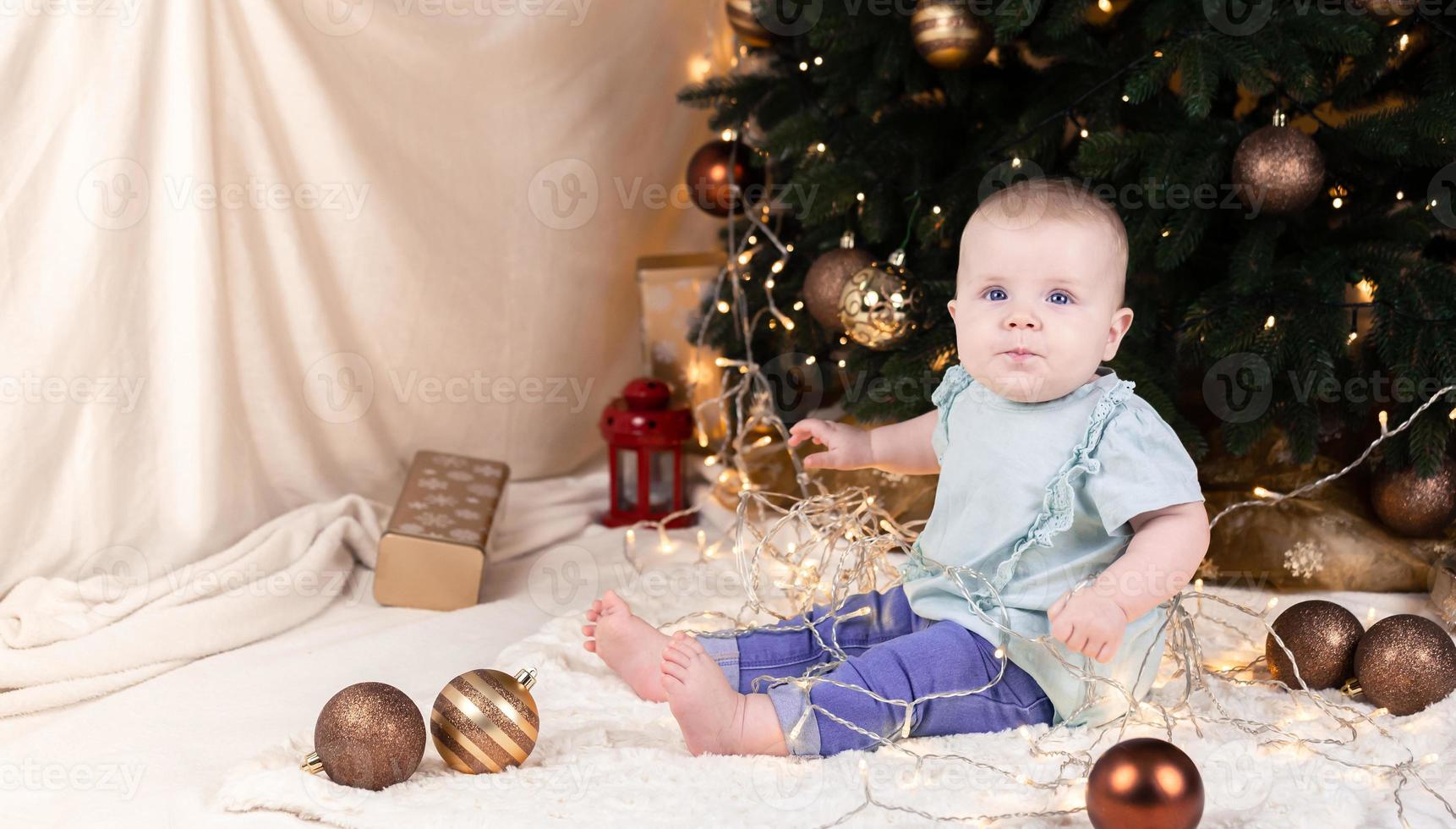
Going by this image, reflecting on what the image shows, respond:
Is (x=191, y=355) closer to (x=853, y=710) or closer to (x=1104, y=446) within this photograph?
(x=853, y=710)

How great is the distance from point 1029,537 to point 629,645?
0.41 metres

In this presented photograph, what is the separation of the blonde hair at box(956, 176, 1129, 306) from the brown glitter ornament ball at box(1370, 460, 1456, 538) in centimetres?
66

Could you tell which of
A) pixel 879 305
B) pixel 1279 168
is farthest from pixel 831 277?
pixel 1279 168

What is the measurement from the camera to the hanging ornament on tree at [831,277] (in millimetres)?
1660

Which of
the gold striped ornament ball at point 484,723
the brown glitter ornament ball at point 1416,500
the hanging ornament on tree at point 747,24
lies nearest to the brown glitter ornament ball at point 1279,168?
the brown glitter ornament ball at point 1416,500

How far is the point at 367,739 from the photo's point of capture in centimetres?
98

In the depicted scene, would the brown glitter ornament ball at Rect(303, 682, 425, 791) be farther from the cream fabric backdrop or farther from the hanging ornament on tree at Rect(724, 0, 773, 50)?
the hanging ornament on tree at Rect(724, 0, 773, 50)

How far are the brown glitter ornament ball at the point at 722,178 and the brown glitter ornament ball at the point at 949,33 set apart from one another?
43 cm

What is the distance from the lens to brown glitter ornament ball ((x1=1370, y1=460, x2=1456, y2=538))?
1.51m

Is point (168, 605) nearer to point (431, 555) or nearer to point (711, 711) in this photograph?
point (431, 555)

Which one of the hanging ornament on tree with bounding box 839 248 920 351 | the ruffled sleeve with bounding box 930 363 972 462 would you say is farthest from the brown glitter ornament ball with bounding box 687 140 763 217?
the ruffled sleeve with bounding box 930 363 972 462

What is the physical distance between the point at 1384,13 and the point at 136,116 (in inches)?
59.8

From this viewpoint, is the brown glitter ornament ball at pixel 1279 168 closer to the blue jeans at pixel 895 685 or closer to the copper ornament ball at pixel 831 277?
the copper ornament ball at pixel 831 277

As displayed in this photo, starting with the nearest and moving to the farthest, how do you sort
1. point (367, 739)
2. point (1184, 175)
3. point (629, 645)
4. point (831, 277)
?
point (367, 739), point (629, 645), point (1184, 175), point (831, 277)
